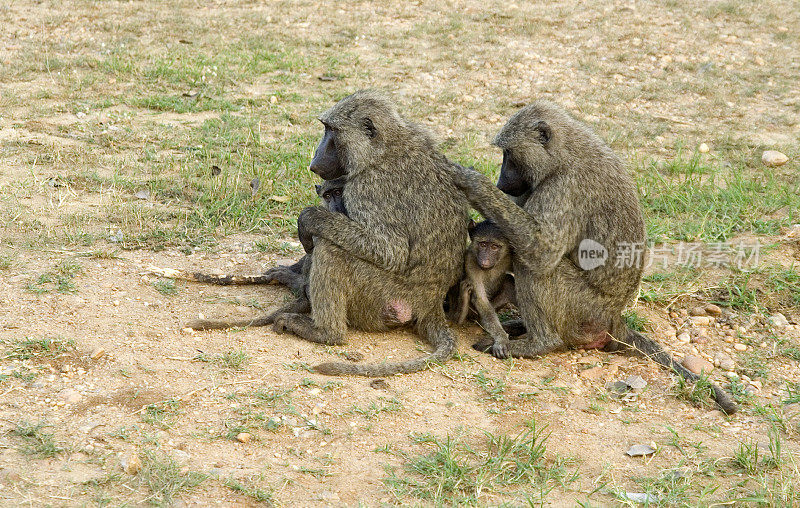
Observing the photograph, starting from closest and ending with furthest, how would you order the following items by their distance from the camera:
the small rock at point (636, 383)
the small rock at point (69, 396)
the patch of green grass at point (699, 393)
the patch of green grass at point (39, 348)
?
the small rock at point (69, 396), the patch of green grass at point (39, 348), the patch of green grass at point (699, 393), the small rock at point (636, 383)

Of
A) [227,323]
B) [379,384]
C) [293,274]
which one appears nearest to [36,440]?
[227,323]

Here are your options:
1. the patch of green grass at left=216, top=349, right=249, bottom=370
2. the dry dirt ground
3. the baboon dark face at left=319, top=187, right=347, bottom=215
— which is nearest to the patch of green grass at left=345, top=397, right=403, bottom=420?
the dry dirt ground

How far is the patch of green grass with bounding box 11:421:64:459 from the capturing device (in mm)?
3111

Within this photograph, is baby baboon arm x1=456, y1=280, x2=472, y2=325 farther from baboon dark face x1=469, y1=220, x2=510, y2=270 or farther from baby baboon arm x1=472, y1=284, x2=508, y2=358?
baboon dark face x1=469, y1=220, x2=510, y2=270

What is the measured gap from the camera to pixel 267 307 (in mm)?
4660

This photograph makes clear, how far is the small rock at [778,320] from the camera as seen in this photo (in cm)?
477

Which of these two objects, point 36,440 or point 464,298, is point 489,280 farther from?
point 36,440

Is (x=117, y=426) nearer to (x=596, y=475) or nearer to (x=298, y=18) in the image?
(x=596, y=475)

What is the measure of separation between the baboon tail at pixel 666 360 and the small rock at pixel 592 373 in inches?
8.3

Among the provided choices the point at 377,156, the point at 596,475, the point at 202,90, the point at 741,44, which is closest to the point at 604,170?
the point at 377,156

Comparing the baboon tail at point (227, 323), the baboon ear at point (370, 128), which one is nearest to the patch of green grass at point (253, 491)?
the baboon tail at point (227, 323)

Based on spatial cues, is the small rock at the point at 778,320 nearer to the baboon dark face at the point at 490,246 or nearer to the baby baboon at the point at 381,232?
the baboon dark face at the point at 490,246

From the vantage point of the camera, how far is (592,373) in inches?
168

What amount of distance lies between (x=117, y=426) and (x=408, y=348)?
154 cm
